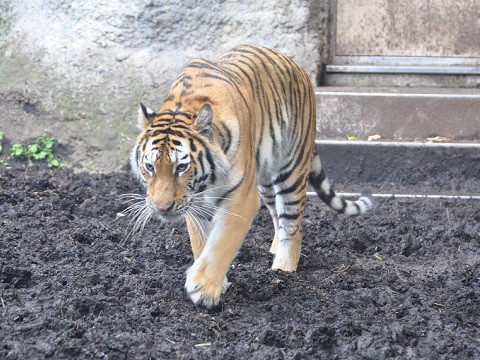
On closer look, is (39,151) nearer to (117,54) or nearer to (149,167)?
(117,54)

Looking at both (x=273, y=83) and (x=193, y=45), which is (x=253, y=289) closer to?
(x=273, y=83)

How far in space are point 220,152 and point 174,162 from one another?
0.30 meters

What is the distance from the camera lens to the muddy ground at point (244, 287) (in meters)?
3.43

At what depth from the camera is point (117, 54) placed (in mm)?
7438

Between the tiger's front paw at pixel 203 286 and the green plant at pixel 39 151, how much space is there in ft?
11.9

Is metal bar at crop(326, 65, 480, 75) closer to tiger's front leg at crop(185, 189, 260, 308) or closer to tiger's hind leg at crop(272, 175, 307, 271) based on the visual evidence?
tiger's hind leg at crop(272, 175, 307, 271)

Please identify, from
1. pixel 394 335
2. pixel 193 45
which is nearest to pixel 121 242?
pixel 394 335

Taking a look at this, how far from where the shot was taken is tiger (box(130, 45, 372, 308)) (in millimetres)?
3676

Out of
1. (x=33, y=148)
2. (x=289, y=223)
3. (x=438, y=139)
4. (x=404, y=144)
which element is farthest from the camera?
(x=33, y=148)

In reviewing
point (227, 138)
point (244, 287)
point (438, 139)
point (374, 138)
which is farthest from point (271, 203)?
point (438, 139)

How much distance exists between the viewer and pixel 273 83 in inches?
183

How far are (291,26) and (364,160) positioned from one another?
155cm

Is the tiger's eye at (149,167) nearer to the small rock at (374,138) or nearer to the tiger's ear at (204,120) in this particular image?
the tiger's ear at (204,120)

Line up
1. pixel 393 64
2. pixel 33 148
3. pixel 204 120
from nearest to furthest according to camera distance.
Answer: pixel 204 120 < pixel 33 148 < pixel 393 64
